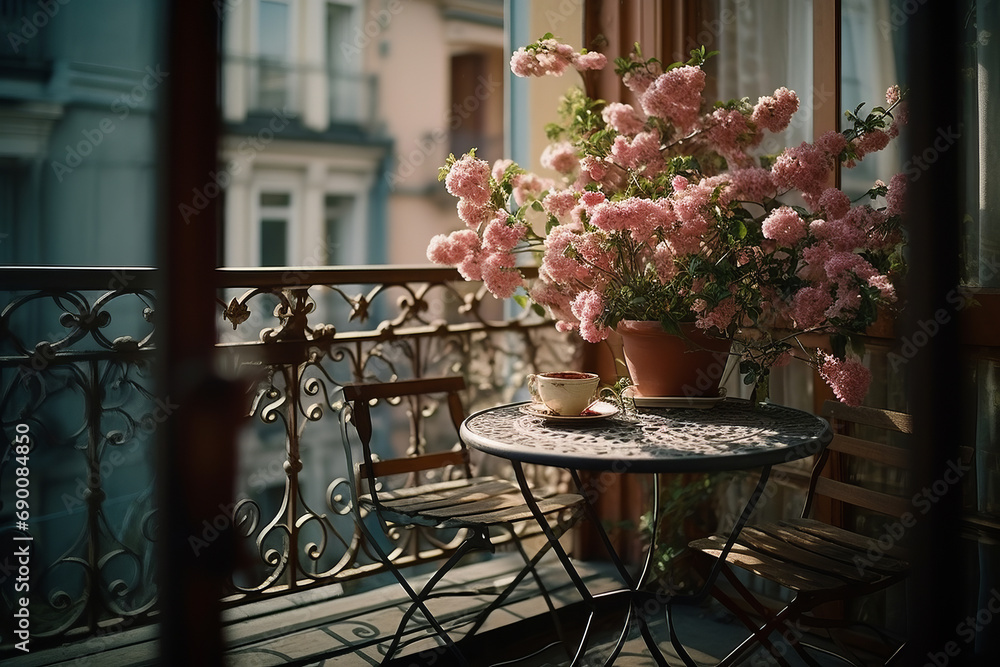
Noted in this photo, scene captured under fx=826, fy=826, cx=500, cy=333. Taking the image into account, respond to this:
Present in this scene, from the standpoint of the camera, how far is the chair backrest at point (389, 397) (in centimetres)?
273

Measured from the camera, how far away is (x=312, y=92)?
16.3 meters

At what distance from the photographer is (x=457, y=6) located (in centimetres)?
1452

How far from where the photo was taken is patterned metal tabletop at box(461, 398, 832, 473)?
→ 79.6 inches

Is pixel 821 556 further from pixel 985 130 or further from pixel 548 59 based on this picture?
pixel 548 59

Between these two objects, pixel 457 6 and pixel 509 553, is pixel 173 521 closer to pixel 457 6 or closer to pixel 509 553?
pixel 509 553

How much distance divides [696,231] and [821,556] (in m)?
1.00

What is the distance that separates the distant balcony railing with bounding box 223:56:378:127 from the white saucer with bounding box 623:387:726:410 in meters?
14.0

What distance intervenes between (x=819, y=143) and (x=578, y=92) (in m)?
0.94

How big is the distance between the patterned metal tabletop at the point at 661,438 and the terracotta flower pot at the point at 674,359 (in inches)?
3.1

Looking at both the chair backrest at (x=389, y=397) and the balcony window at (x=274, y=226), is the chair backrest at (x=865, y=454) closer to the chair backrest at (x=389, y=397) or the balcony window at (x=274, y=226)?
the chair backrest at (x=389, y=397)

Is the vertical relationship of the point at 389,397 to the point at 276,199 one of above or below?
below

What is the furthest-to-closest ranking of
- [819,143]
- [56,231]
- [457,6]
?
[457,6]
[56,231]
[819,143]

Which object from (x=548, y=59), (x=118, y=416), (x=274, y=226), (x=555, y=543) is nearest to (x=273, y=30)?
(x=274, y=226)

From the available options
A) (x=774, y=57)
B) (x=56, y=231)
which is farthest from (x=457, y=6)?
(x=774, y=57)
